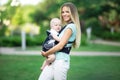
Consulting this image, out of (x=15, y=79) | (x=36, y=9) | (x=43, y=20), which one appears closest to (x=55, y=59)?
(x=15, y=79)

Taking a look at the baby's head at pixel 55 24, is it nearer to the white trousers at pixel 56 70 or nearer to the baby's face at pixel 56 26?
the baby's face at pixel 56 26

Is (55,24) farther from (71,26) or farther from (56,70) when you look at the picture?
(56,70)

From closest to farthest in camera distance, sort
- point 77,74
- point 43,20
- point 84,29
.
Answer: point 77,74, point 84,29, point 43,20

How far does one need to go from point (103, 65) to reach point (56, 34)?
4346mm

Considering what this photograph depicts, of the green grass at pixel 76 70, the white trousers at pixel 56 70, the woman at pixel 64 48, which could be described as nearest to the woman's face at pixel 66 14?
the woman at pixel 64 48

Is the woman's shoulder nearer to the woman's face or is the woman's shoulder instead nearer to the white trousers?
the woman's face

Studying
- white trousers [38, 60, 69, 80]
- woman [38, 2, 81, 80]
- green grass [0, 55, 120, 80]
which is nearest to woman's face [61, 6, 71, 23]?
woman [38, 2, 81, 80]

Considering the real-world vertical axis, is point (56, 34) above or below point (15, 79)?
above

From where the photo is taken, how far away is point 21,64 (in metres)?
7.75

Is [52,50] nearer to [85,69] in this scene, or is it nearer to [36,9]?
[85,69]

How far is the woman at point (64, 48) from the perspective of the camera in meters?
3.16

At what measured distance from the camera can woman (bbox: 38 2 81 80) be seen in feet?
10.4

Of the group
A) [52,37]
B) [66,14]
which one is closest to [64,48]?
[52,37]

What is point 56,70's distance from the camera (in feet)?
10.5
